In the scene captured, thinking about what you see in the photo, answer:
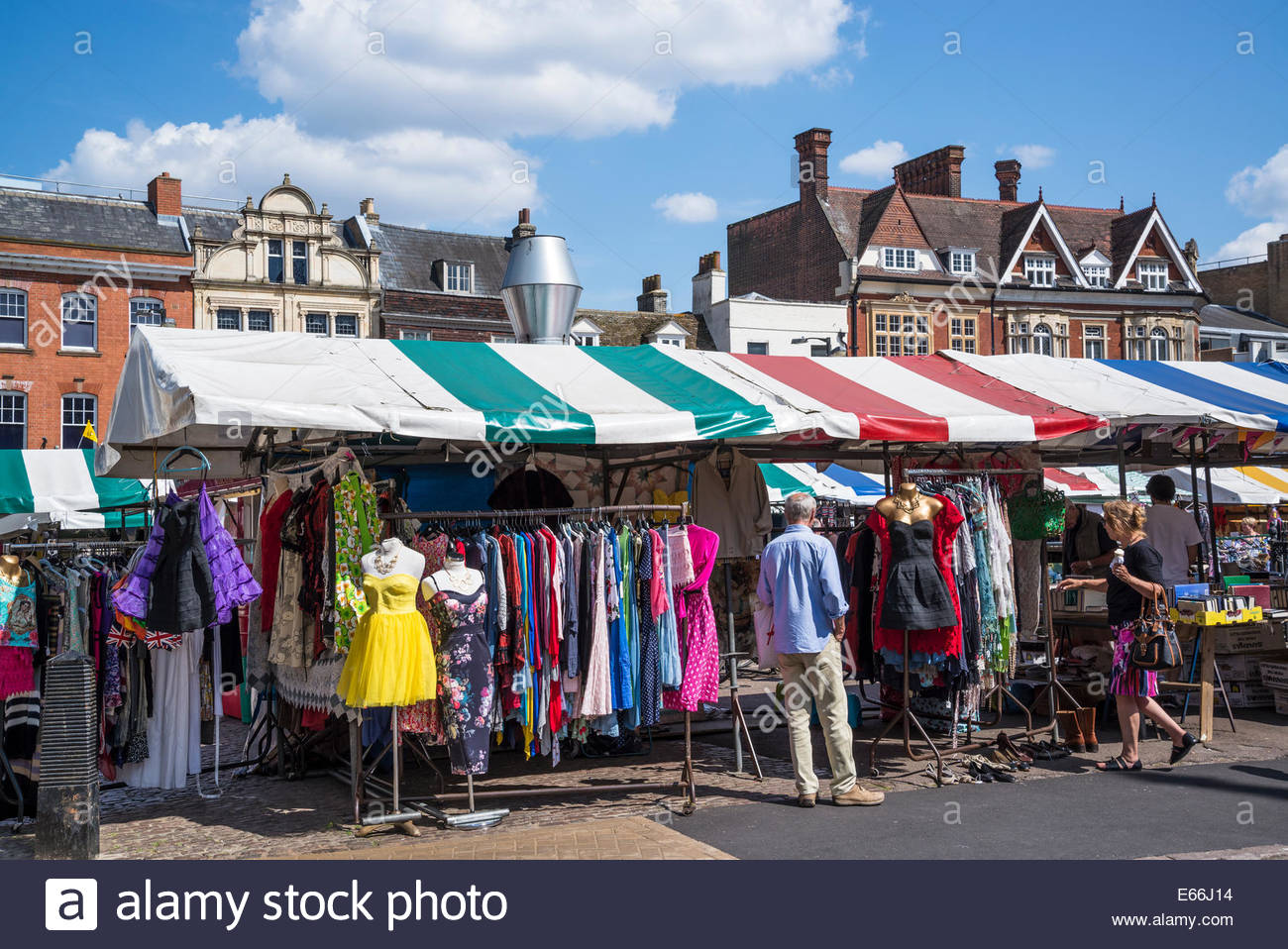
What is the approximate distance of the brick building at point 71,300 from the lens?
30.5m

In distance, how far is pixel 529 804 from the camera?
7.26 m

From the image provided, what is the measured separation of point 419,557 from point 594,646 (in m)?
1.24

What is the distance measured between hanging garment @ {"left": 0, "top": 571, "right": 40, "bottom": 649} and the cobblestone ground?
1186 millimetres

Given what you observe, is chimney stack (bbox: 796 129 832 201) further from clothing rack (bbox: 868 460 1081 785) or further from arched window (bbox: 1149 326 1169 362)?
clothing rack (bbox: 868 460 1081 785)

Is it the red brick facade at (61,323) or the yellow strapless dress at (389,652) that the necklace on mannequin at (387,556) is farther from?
the red brick facade at (61,323)

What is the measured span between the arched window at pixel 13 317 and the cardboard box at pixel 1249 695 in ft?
102

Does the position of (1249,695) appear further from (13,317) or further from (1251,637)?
(13,317)

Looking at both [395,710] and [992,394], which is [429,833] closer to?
[395,710]

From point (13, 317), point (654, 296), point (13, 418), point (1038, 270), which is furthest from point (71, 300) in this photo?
point (1038, 270)

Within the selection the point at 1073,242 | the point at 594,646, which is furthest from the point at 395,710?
the point at 1073,242

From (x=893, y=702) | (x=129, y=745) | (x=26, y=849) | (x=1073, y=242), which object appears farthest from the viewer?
(x=1073, y=242)

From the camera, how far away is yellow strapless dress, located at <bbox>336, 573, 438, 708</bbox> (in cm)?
632

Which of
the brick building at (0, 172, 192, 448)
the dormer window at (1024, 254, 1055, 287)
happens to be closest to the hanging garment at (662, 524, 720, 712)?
the brick building at (0, 172, 192, 448)

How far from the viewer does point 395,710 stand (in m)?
6.61
